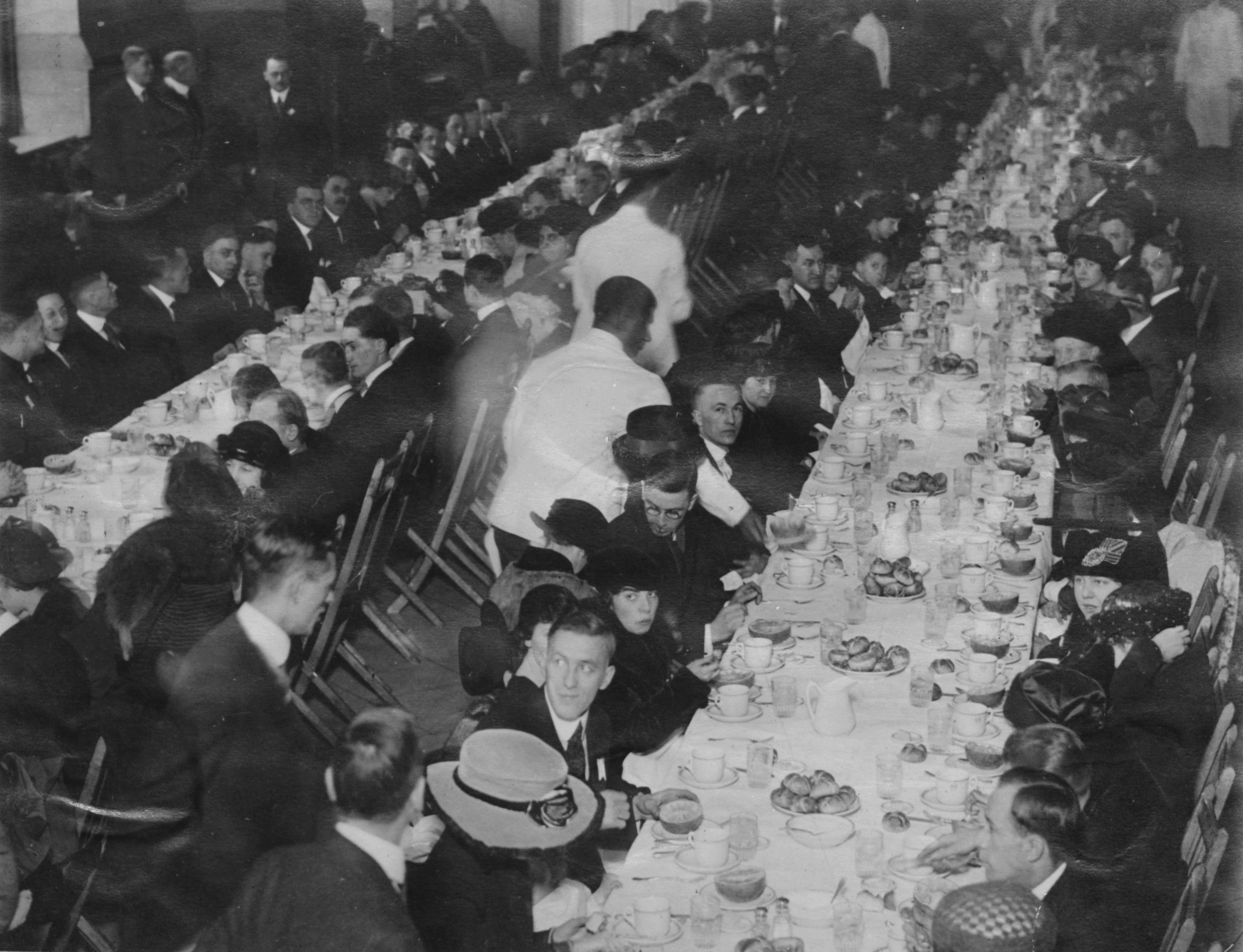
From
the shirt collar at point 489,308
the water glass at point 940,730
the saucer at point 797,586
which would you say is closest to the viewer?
the water glass at point 940,730

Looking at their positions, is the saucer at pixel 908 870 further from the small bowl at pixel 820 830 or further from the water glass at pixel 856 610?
the water glass at pixel 856 610

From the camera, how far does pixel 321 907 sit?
2.48 metres

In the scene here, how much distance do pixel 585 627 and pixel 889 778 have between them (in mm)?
659

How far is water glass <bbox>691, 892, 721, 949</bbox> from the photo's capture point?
8.46 ft

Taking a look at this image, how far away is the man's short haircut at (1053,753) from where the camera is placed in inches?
117

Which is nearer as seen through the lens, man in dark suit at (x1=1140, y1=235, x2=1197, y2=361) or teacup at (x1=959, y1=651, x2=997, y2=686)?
teacup at (x1=959, y1=651, x2=997, y2=686)

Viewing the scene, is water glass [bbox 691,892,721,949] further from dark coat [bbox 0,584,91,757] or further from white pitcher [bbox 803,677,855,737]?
dark coat [bbox 0,584,91,757]

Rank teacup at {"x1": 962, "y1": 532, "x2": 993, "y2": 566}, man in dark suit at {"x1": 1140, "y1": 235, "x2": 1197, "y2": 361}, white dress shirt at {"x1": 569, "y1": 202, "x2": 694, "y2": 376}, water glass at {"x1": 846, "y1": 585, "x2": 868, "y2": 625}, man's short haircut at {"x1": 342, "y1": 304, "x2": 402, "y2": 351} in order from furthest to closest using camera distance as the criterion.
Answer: white dress shirt at {"x1": 569, "y1": 202, "x2": 694, "y2": 376}, man in dark suit at {"x1": 1140, "y1": 235, "x2": 1197, "y2": 361}, man's short haircut at {"x1": 342, "y1": 304, "x2": 402, "y2": 351}, teacup at {"x1": 962, "y1": 532, "x2": 993, "y2": 566}, water glass at {"x1": 846, "y1": 585, "x2": 868, "y2": 625}

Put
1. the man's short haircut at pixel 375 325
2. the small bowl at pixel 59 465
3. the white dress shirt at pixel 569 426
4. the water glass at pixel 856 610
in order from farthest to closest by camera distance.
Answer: the man's short haircut at pixel 375 325 → the small bowl at pixel 59 465 → the white dress shirt at pixel 569 426 → the water glass at pixel 856 610

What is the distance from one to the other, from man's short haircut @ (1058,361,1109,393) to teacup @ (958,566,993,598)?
137 cm

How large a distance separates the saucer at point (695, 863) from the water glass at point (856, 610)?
100 centimetres

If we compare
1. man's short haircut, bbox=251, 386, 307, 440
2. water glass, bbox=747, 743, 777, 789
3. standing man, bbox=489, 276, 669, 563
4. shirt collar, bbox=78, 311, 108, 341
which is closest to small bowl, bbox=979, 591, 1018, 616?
water glass, bbox=747, 743, 777, 789

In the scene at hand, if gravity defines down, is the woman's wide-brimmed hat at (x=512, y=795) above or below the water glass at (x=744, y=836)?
below

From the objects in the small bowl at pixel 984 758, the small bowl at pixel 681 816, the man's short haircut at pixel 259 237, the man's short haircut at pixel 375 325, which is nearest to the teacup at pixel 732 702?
the small bowl at pixel 681 816
